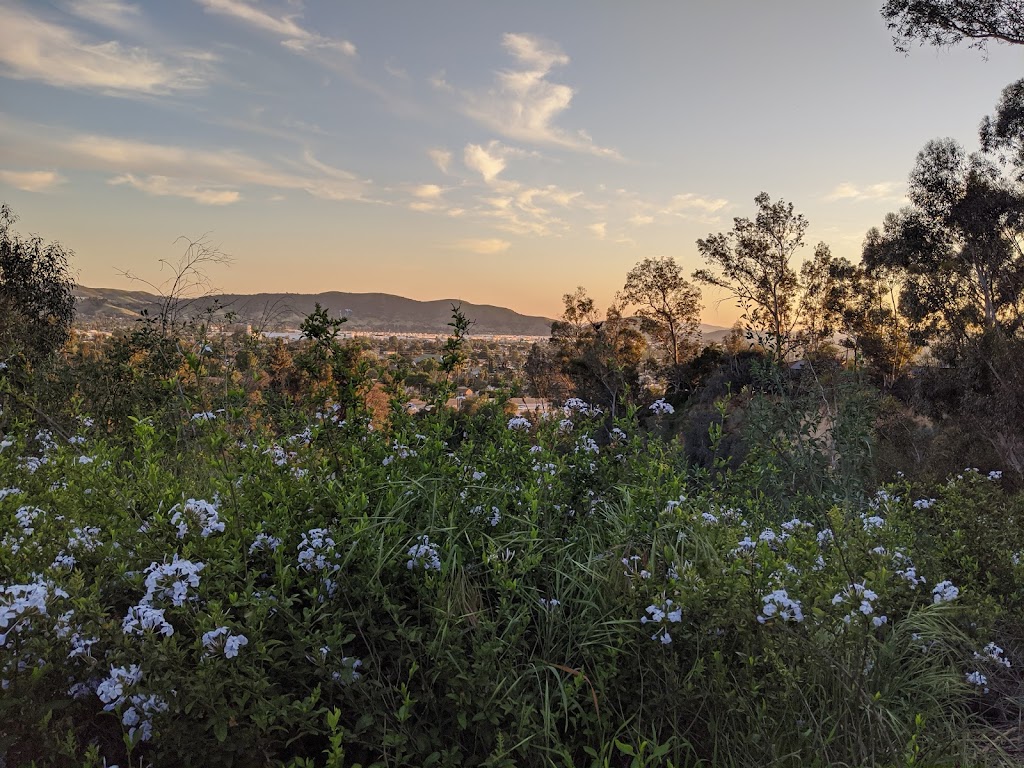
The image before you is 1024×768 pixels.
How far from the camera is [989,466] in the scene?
12.8 metres

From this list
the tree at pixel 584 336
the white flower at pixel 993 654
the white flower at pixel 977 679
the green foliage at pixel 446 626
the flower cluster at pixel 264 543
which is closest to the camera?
the green foliage at pixel 446 626

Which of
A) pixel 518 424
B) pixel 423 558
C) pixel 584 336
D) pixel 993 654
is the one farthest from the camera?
pixel 584 336

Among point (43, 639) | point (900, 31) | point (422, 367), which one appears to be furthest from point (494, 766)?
point (900, 31)

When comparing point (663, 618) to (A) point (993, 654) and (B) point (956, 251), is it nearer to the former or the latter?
(A) point (993, 654)

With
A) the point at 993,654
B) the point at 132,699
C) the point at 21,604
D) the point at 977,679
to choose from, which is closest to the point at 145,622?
the point at 132,699

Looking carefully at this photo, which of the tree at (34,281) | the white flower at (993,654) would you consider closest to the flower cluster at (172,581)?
the white flower at (993,654)

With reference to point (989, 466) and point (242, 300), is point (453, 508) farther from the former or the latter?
point (989, 466)

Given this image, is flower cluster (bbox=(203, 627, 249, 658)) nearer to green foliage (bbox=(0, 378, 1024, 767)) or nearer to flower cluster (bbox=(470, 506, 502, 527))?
green foliage (bbox=(0, 378, 1024, 767))

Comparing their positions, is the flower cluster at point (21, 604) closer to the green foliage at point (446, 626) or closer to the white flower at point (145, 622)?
the green foliage at point (446, 626)

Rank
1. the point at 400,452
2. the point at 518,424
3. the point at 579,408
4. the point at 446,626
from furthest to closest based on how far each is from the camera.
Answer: the point at 579,408 < the point at 518,424 < the point at 400,452 < the point at 446,626

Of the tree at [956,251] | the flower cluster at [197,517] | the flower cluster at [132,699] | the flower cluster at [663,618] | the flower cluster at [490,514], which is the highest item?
the tree at [956,251]

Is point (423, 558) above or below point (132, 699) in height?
above

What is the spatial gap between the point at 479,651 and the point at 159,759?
100cm

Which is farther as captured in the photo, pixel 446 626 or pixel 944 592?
pixel 944 592
